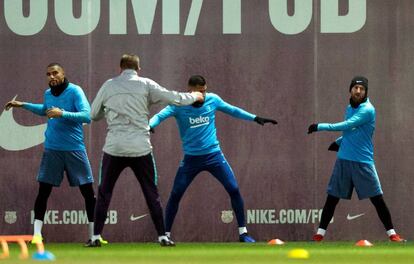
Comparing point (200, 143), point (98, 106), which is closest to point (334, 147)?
point (200, 143)

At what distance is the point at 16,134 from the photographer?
632 inches

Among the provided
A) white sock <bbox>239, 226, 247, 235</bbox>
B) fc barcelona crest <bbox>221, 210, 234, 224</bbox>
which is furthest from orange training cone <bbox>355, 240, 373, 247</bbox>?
fc barcelona crest <bbox>221, 210, 234, 224</bbox>

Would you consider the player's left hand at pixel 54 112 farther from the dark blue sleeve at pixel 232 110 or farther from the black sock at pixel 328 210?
the black sock at pixel 328 210

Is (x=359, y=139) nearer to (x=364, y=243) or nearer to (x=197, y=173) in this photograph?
(x=364, y=243)

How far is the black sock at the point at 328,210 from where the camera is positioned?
14859 mm

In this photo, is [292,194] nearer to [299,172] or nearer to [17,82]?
[299,172]

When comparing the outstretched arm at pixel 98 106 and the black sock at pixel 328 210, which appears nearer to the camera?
the outstretched arm at pixel 98 106

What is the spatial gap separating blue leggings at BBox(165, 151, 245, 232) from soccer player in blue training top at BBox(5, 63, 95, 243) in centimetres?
95

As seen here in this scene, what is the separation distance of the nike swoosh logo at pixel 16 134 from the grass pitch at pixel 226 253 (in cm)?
164

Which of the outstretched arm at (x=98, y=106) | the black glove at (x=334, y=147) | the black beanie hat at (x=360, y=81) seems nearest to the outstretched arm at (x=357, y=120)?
the black beanie hat at (x=360, y=81)

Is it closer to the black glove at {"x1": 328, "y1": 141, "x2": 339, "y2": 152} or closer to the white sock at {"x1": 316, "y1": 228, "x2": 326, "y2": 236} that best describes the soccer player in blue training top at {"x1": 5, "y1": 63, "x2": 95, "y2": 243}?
the white sock at {"x1": 316, "y1": 228, "x2": 326, "y2": 236}

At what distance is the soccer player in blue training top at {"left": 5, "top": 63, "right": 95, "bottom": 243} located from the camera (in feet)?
46.3

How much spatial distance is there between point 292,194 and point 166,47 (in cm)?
245

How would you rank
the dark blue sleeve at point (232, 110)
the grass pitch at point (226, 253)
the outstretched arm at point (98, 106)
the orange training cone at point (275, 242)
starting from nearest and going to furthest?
the grass pitch at point (226, 253) < the outstretched arm at point (98, 106) < the dark blue sleeve at point (232, 110) < the orange training cone at point (275, 242)
